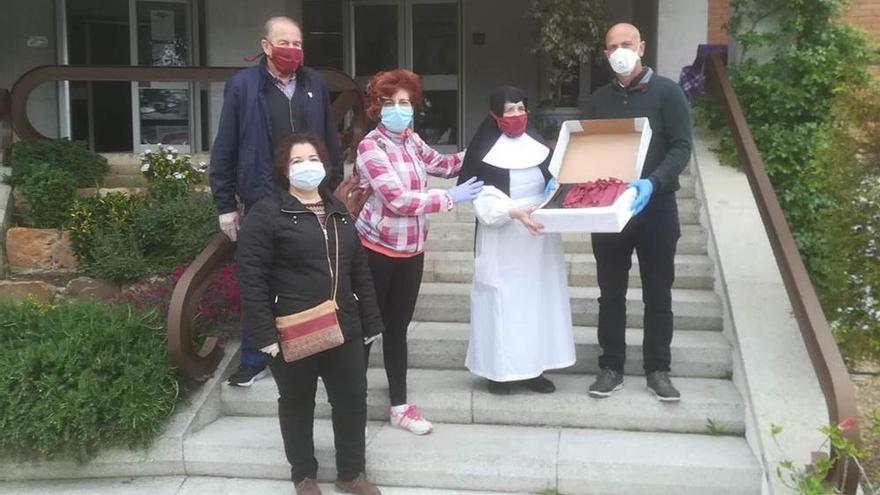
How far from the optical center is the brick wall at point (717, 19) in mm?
9672

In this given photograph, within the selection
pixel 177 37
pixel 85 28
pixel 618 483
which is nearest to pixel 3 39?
pixel 85 28

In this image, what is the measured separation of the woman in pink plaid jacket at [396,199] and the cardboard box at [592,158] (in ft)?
1.36

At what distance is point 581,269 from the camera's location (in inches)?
235

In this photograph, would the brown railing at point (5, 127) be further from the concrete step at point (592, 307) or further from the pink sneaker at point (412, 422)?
the pink sneaker at point (412, 422)

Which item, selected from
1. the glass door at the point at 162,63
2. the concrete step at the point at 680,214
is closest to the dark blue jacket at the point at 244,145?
the concrete step at the point at 680,214

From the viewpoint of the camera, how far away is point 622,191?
4188 millimetres

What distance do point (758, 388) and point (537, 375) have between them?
1087mm

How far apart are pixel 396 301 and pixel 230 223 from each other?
0.91m

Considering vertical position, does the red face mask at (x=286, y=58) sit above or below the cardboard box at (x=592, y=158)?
above

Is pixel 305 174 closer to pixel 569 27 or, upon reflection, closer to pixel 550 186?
pixel 550 186

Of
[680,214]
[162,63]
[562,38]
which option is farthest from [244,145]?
[162,63]

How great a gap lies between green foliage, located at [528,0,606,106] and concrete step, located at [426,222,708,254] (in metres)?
3.09

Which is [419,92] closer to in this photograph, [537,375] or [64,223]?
[537,375]

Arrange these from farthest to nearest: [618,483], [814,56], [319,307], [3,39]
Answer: [3,39]
[814,56]
[618,483]
[319,307]
